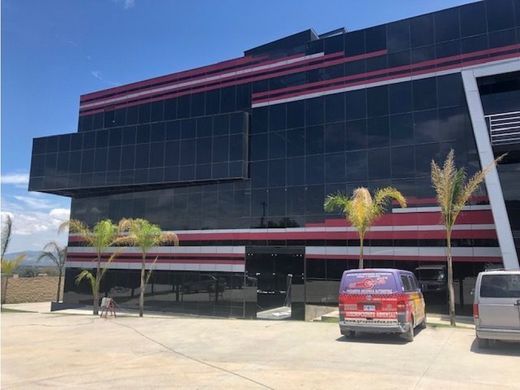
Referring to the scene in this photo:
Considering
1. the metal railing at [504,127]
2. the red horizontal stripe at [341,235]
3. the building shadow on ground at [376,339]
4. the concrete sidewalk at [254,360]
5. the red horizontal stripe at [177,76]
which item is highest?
A: the red horizontal stripe at [177,76]

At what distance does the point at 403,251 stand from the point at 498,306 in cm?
1180

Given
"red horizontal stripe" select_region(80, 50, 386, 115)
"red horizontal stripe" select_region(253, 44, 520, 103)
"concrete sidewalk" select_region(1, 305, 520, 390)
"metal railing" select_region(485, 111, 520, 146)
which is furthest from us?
"red horizontal stripe" select_region(80, 50, 386, 115)

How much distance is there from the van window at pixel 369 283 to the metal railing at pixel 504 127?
1038 cm

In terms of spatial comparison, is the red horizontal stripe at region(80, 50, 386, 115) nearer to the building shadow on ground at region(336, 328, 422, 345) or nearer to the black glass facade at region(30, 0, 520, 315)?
the black glass facade at region(30, 0, 520, 315)

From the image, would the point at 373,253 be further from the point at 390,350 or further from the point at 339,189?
the point at 390,350

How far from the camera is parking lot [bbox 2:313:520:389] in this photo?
8.99 metres

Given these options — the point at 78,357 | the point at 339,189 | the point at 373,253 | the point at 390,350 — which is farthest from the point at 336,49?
the point at 78,357

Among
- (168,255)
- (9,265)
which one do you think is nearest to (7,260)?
(9,265)

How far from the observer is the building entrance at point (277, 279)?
85.8 ft

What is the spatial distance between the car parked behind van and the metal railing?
9846mm

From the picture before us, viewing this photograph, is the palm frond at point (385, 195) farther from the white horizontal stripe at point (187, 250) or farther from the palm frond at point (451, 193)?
the white horizontal stripe at point (187, 250)

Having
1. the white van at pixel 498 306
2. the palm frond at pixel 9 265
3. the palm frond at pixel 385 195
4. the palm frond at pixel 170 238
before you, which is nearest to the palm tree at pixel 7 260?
the palm frond at pixel 9 265

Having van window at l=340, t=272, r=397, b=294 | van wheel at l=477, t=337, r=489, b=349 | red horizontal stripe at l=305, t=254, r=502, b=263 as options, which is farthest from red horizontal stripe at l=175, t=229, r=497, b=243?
van window at l=340, t=272, r=397, b=294

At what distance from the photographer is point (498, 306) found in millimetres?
11773
